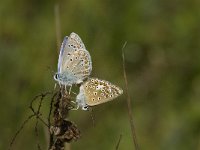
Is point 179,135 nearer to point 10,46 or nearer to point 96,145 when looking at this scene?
point 96,145

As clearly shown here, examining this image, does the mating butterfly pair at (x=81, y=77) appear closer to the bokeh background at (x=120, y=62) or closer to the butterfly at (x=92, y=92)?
the butterfly at (x=92, y=92)

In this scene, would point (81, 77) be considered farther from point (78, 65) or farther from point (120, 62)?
point (120, 62)

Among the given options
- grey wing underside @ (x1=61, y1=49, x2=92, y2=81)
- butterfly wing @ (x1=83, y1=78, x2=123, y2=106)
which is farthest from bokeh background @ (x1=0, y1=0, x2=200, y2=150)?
butterfly wing @ (x1=83, y1=78, x2=123, y2=106)

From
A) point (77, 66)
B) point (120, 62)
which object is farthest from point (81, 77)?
point (120, 62)

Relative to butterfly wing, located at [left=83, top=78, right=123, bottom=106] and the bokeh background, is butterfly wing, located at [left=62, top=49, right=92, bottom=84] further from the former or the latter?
the bokeh background

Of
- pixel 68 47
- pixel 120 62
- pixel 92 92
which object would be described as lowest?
pixel 120 62
